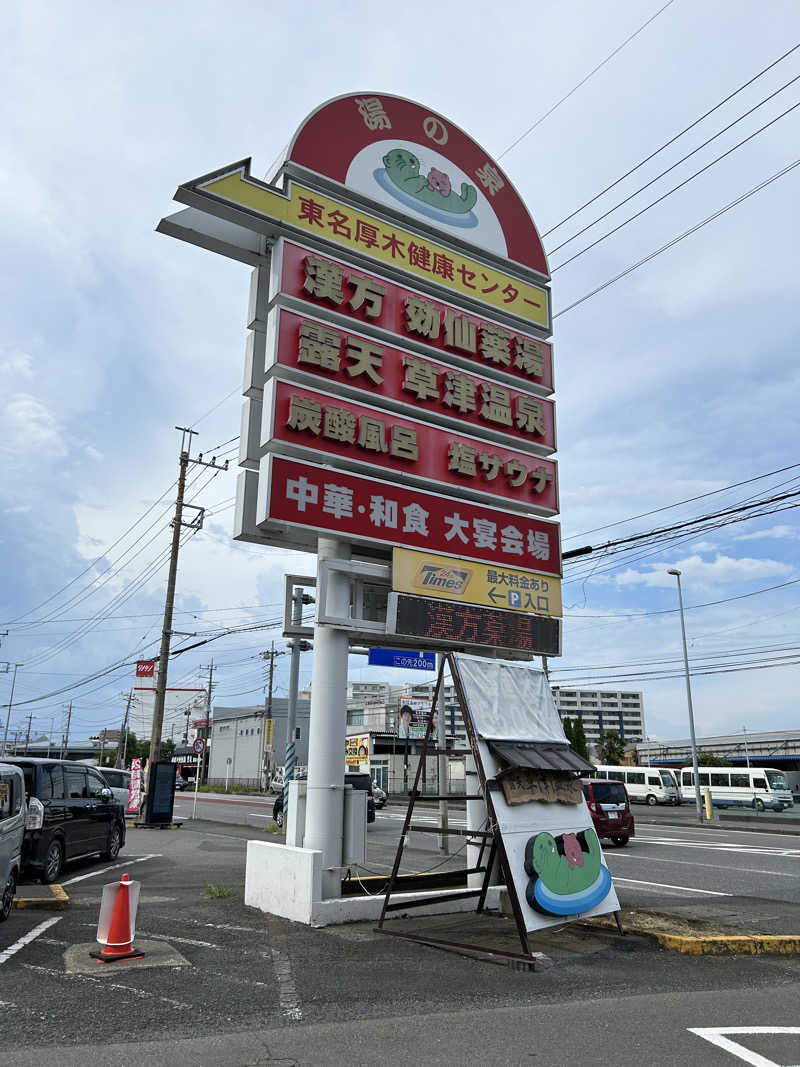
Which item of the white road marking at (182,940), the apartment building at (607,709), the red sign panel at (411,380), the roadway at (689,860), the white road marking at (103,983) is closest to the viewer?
the white road marking at (103,983)

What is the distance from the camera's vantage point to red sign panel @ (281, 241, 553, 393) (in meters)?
10.6

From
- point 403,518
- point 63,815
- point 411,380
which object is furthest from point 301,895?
point 411,380

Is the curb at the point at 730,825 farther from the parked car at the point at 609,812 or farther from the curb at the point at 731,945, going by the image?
the curb at the point at 731,945

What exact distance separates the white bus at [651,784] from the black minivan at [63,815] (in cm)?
3964

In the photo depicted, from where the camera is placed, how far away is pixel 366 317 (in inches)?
434

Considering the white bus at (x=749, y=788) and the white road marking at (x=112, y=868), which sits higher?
the white bus at (x=749, y=788)

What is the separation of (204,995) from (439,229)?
10935 millimetres

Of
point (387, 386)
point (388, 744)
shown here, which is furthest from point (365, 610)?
point (388, 744)

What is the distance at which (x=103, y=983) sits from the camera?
6.54 m

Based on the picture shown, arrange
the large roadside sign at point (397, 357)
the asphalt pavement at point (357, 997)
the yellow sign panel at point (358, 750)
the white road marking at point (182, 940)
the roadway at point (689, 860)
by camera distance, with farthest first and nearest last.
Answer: the yellow sign panel at point (358, 750), the roadway at point (689, 860), the large roadside sign at point (397, 357), the white road marking at point (182, 940), the asphalt pavement at point (357, 997)

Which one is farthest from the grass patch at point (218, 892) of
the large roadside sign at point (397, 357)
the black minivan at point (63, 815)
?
the large roadside sign at point (397, 357)

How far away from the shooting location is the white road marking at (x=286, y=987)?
5.83 metres

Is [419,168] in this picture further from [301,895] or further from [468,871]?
[301,895]

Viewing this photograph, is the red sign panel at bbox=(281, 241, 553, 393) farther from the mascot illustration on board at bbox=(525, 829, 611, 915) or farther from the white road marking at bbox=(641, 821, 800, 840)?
the white road marking at bbox=(641, 821, 800, 840)
